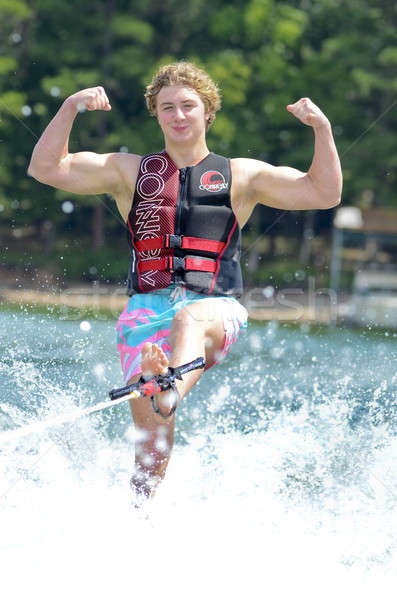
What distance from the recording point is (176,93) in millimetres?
3246

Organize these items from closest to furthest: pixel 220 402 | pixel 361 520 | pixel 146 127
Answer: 1. pixel 361 520
2. pixel 220 402
3. pixel 146 127

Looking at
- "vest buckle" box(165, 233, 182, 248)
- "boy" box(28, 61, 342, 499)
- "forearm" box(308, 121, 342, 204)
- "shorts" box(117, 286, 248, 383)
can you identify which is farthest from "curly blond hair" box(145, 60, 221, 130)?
"shorts" box(117, 286, 248, 383)

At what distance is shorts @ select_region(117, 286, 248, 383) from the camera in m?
3.15

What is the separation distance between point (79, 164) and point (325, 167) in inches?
39.0

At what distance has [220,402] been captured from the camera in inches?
181

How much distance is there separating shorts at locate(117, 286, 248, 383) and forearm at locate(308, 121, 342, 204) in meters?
0.58

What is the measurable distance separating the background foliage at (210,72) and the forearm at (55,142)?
1548 cm

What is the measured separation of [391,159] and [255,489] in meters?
17.9

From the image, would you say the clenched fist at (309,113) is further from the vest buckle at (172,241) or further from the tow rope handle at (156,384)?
the tow rope handle at (156,384)

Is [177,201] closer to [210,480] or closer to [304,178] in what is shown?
[304,178]

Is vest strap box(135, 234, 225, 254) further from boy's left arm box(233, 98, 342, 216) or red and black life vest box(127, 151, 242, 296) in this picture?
boy's left arm box(233, 98, 342, 216)

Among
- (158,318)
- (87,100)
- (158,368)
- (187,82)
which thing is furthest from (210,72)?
(158,368)

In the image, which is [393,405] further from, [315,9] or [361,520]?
[315,9]

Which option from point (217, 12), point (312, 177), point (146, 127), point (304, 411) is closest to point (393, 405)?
point (304, 411)
